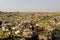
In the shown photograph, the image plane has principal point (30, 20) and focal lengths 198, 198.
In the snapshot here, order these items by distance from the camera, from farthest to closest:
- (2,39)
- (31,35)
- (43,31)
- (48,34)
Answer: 1. (43,31)
2. (48,34)
3. (31,35)
4. (2,39)

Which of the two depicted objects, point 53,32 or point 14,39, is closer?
point 14,39

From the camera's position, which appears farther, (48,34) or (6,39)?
(48,34)

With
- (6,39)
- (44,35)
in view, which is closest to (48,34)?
(44,35)

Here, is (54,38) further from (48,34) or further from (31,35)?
(31,35)

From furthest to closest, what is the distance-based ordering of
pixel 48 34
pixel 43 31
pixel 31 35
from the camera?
pixel 43 31, pixel 48 34, pixel 31 35

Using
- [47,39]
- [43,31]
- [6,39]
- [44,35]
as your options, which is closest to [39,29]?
[43,31]

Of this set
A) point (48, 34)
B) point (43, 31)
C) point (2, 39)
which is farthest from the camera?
point (43, 31)

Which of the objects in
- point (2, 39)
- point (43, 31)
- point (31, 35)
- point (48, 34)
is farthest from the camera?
point (43, 31)

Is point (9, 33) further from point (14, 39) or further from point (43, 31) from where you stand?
point (43, 31)
